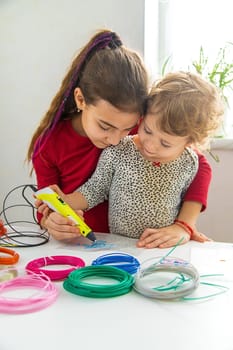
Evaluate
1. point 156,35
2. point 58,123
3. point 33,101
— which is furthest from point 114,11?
point 58,123

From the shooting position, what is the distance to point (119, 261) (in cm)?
80

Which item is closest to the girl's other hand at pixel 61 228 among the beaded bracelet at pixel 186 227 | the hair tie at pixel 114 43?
the beaded bracelet at pixel 186 227

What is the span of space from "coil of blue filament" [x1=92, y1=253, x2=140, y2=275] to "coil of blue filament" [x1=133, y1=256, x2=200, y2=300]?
0.02m

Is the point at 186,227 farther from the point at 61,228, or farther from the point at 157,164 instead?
the point at 61,228

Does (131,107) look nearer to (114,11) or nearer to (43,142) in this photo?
(43,142)

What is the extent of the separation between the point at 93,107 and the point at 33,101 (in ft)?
3.10

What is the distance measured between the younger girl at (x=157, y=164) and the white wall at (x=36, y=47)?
0.71 metres

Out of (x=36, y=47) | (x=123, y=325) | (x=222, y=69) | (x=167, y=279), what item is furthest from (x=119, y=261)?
(x=36, y=47)

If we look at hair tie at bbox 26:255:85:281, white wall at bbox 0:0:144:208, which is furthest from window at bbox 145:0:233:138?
hair tie at bbox 26:255:85:281

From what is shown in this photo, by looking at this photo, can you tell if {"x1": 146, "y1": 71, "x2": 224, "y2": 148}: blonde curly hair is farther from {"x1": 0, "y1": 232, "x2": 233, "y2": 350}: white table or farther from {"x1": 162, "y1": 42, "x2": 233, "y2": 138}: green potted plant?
{"x1": 162, "y1": 42, "x2": 233, "y2": 138}: green potted plant

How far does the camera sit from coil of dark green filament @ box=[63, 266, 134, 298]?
67 centimetres

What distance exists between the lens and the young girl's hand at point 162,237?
90 centimetres

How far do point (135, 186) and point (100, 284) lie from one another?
0.32 m

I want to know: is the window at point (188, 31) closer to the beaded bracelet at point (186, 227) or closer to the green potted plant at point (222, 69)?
the green potted plant at point (222, 69)
